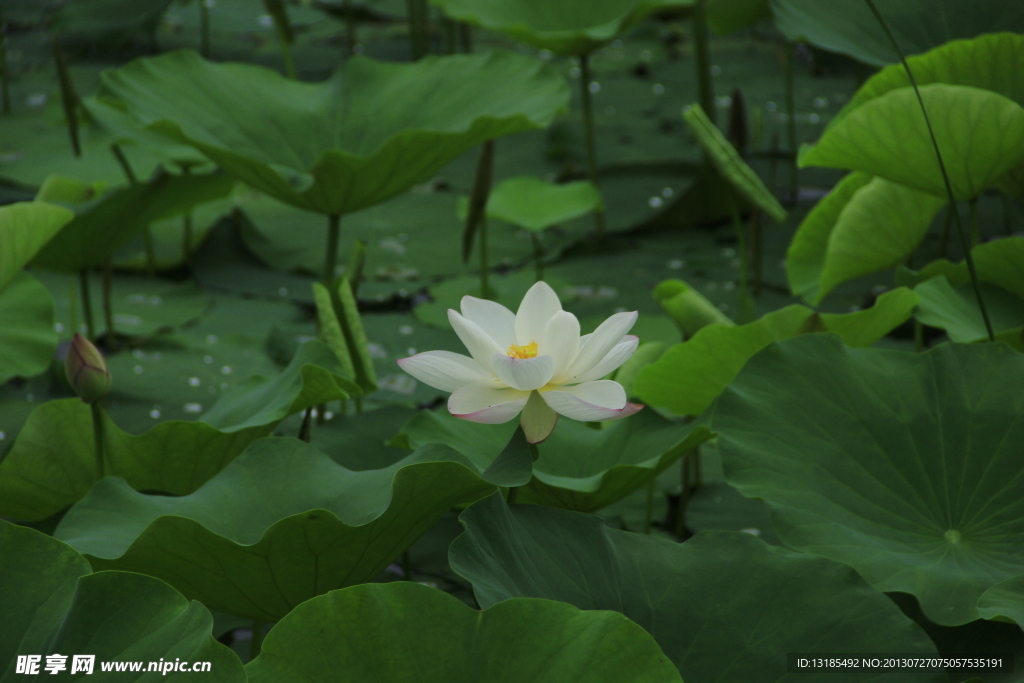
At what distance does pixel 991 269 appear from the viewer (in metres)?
1.32

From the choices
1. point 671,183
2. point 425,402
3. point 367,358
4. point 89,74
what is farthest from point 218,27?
point 367,358

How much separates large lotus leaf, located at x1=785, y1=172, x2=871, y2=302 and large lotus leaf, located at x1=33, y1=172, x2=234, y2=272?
1253mm

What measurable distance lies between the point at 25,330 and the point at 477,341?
1.11 metres

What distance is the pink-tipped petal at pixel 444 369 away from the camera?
2.46 ft

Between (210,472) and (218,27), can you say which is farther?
(218,27)

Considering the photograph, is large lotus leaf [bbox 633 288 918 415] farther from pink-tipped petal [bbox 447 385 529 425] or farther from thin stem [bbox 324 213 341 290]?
thin stem [bbox 324 213 341 290]

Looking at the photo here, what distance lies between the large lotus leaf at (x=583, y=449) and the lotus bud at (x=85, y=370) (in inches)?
14.2

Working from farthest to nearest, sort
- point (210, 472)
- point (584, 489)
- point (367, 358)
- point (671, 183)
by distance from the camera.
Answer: point (671, 183) → point (367, 358) → point (210, 472) → point (584, 489)

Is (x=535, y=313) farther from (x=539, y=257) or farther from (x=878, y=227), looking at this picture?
(x=539, y=257)

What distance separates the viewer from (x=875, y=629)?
81 cm

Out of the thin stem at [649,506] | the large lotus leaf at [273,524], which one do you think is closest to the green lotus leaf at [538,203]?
the thin stem at [649,506]

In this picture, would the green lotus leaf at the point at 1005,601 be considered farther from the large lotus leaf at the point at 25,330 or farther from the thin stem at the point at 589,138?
the thin stem at the point at 589,138

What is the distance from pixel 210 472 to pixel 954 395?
3.16 ft

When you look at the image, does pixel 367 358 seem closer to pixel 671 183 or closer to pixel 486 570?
pixel 486 570
